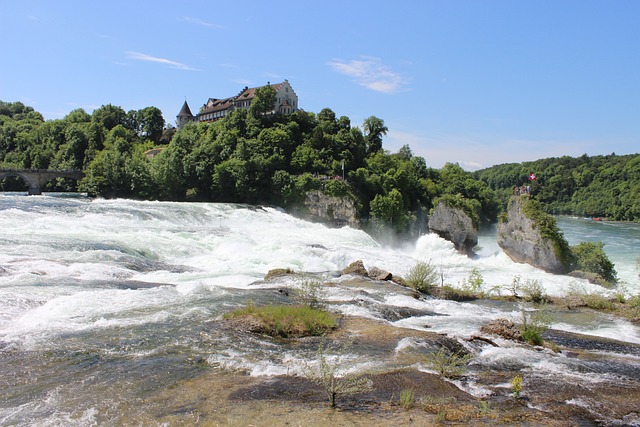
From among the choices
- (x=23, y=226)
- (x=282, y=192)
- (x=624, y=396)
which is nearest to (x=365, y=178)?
(x=282, y=192)

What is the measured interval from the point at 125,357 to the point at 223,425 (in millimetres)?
3981

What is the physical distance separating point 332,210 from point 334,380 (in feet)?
126

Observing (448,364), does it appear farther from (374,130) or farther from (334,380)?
(374,130)

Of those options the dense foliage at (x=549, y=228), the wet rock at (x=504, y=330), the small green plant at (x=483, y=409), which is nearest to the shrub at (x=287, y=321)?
the wet rock at (x=504, y=330)

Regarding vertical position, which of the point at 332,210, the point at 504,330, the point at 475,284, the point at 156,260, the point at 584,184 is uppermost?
the point at 584,184

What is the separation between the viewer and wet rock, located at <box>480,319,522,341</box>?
12.3 m

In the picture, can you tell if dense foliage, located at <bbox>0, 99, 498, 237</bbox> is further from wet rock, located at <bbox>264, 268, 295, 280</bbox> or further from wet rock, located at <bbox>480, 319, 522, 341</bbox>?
wet rock, located at <bbox>480, 319, 522, 341</bbox>

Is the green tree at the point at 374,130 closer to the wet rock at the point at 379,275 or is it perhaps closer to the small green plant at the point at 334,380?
the wet rock at the point at 379,275

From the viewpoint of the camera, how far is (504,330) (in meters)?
12.6

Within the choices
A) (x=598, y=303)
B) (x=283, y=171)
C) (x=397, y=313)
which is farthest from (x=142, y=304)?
(x=283, y=171)

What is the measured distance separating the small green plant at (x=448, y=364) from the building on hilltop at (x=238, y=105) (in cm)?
5629

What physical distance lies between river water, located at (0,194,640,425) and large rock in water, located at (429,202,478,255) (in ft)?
29.2

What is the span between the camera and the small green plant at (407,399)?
7.70 meters

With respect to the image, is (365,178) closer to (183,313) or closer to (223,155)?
(223,155)
